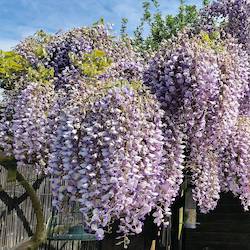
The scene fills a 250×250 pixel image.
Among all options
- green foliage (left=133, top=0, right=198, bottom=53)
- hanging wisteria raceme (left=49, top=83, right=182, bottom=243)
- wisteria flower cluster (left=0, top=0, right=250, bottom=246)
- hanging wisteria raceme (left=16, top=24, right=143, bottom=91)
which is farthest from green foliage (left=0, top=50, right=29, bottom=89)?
green foliage (left=133, top=0, right=198, bottom=53)

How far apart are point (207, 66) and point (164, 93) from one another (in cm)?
48

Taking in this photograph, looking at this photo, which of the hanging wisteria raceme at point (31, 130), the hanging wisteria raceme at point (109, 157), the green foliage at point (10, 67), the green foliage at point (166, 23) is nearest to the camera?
the hanging wisteria raceme at point (109, 157)

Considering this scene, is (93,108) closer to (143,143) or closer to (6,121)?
(143,143)

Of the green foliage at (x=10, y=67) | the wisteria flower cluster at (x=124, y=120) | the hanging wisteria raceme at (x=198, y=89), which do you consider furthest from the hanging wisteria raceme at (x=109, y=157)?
the green foliage at (x=10, y=67)

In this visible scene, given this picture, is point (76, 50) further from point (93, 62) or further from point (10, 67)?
point (10, 67)

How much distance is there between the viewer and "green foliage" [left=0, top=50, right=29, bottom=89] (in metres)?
6.41

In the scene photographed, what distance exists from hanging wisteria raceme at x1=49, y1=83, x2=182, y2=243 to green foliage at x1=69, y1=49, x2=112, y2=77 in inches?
41.3

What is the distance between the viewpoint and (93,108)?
4840mm

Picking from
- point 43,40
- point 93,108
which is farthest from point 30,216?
point 93,108

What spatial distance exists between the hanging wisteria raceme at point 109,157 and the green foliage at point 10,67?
1670 mm

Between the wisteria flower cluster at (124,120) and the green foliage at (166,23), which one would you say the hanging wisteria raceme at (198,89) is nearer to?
the wisteria flower cluster at (124,120)

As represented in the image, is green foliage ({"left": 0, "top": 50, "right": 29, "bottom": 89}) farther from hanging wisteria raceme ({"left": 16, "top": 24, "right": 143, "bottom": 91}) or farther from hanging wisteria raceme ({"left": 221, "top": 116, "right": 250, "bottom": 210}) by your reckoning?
hanging wisteria raceme ({"left": 221, "top": 116, "right": 250, "bottom": 210})

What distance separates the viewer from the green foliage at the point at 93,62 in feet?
19.8

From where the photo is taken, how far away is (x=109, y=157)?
4.68 meters
